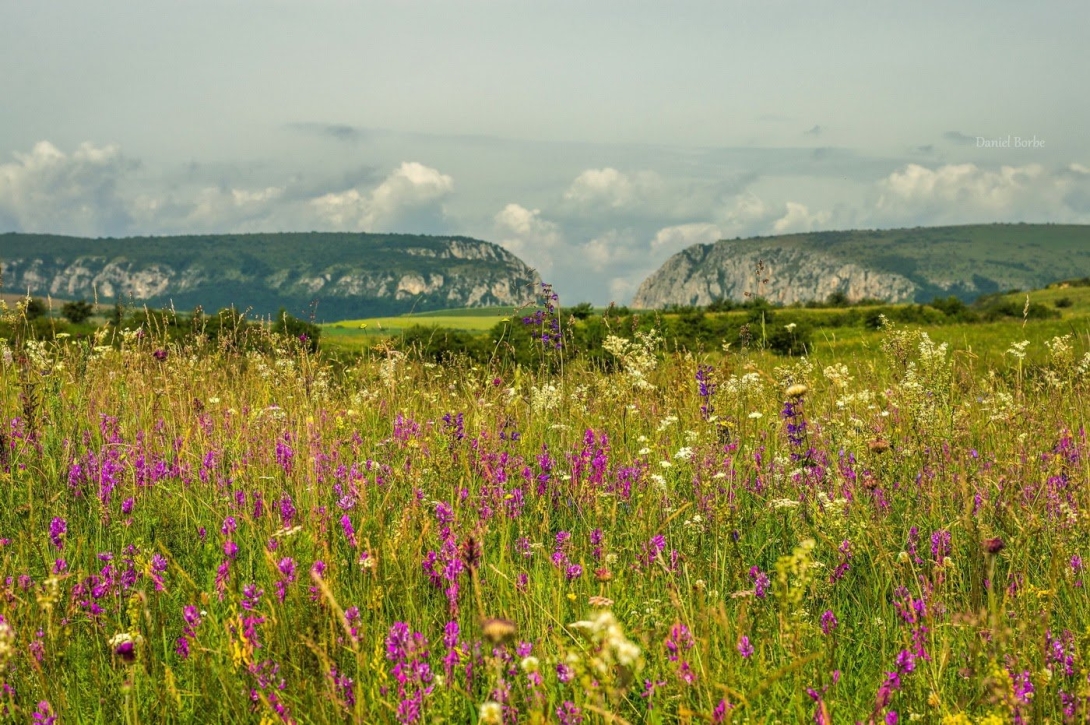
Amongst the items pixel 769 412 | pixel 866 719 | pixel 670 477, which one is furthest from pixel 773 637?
pixel 769 412

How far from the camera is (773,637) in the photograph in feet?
9.33

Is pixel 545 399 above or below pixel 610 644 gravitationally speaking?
below

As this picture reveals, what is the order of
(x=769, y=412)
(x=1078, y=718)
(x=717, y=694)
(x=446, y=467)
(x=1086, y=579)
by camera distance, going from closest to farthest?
(x=1078, y=718)
(x=717, y=694)
(x=1086, y=579)
(x=446, y=467)
(x=769, y=412)

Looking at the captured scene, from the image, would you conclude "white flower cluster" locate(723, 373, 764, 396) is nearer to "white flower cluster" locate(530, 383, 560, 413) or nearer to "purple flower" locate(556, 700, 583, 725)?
"white flower cluster" locate(530, 383, 560, 413)

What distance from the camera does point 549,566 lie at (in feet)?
11.3

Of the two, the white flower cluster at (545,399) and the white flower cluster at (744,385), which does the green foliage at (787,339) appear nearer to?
the white flower cluster at (744,385)

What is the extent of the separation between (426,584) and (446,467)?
2.73 feet

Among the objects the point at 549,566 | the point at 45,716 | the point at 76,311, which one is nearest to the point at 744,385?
the point at 549,566

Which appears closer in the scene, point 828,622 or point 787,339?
point 828,622

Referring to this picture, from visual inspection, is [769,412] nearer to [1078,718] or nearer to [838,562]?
[838,562]

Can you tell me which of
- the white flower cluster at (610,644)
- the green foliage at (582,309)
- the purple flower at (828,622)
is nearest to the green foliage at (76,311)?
the green foliage at (582,309)

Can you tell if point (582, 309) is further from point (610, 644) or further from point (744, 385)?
point (610, 644)

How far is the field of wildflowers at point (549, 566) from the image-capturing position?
2.21 meters

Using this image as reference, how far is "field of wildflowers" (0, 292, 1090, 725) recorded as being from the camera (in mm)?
2211
